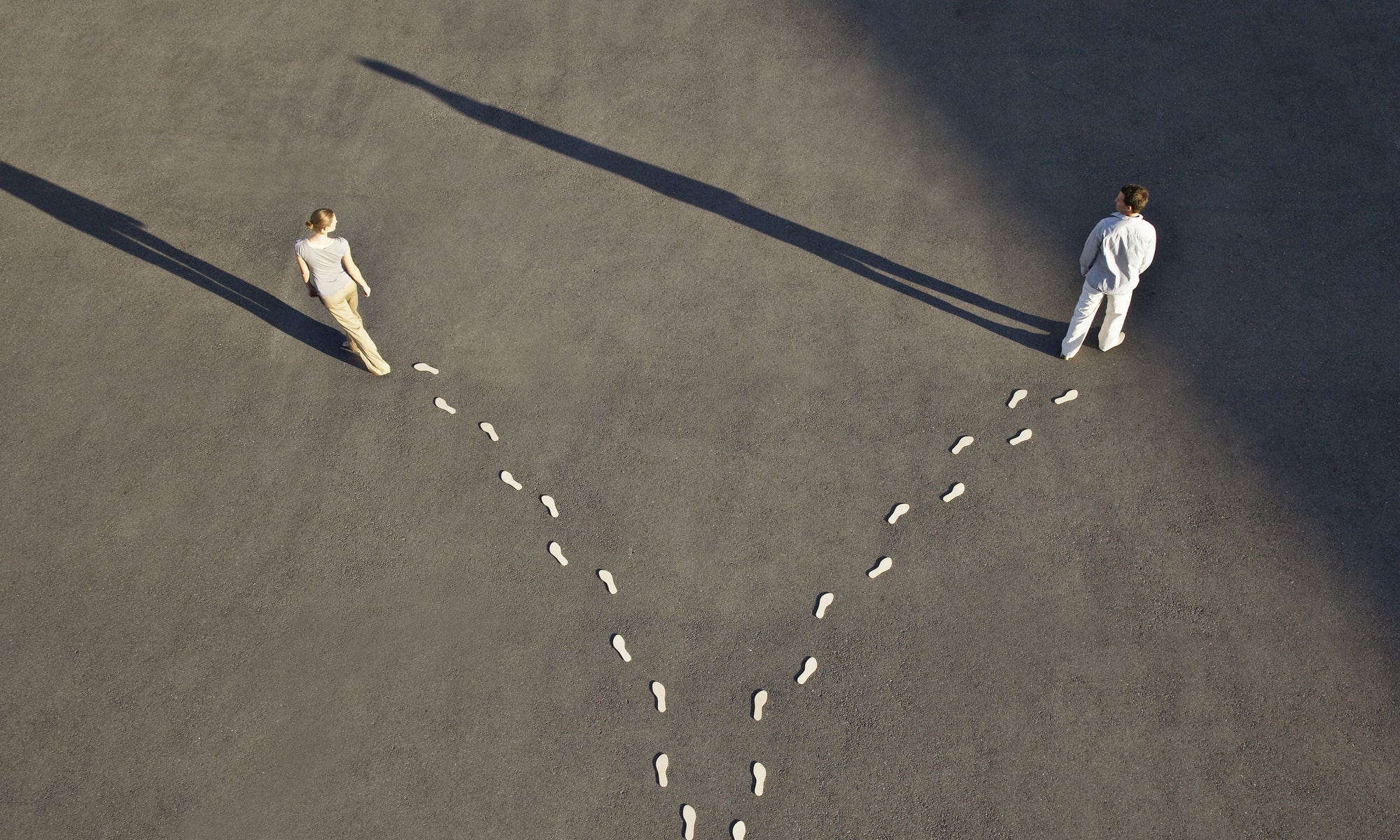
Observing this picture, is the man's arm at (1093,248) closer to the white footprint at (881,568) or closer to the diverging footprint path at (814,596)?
the diverging footprint path at (814,596)

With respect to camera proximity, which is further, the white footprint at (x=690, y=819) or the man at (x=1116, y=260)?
the man at (x=1116, y=260)

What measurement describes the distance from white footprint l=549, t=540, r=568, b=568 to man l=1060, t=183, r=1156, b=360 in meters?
4.53

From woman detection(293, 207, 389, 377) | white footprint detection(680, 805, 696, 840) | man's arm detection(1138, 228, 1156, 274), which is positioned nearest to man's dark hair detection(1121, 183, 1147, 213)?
man's arm detection(1138, 228, 1156, 274)

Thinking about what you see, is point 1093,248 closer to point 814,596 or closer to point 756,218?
point 756,218

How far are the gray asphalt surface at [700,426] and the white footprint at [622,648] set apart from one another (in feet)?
0.43

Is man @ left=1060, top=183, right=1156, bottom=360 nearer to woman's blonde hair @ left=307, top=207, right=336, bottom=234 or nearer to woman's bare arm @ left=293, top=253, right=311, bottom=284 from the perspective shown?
woman's blonde hair @ left=307, top=207, right=336, bottom=234

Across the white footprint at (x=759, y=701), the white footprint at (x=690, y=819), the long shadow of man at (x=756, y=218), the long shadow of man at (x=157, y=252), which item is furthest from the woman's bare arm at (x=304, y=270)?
the white footprint at (x=690, y=819)

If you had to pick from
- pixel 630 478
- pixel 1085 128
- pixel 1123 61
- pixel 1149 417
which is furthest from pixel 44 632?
pixel 1123 61

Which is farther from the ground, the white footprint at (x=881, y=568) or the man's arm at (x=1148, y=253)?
the man's arm at (x=1148, y=253)

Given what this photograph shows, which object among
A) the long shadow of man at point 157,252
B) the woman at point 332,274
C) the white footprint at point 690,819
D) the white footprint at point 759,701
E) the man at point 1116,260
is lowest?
the white footprint at point 690,819

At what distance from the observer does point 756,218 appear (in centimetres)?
891

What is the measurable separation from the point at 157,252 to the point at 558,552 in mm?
5224

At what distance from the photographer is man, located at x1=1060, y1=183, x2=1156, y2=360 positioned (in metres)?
6.82

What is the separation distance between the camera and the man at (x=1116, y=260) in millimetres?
6824
